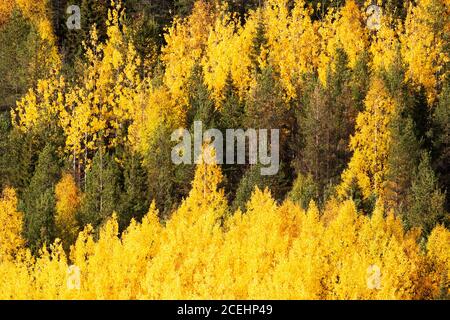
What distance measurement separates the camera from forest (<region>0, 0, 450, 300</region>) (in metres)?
58.2

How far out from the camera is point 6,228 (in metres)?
66.9

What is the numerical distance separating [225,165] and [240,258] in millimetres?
12162

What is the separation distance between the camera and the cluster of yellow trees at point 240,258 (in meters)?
54.4

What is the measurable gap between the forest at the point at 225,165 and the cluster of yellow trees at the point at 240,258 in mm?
108

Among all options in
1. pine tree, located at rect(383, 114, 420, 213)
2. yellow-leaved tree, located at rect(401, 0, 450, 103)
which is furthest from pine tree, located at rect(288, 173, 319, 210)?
yellow-leaved tree, located at rect(401, 0, 450, 103)

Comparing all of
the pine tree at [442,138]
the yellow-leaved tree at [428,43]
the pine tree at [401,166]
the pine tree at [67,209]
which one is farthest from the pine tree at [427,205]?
the pine tree at [67,209]

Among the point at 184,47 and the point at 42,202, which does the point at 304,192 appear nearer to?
the point at 42,202

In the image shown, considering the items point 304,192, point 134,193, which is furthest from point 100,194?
point 304,192

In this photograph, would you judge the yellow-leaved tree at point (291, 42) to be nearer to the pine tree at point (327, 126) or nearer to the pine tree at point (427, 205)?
the pine tree at point (327, 126)

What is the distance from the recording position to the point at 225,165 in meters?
70.5

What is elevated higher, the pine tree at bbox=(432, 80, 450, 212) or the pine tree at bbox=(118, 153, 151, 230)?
the pine tree at bbox=(432, 80, 450, 212)

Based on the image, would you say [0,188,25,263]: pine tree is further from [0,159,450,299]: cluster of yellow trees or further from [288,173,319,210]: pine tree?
[288,173,319,210]: pine tree

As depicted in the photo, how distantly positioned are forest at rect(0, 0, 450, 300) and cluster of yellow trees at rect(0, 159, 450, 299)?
11 centimetres
